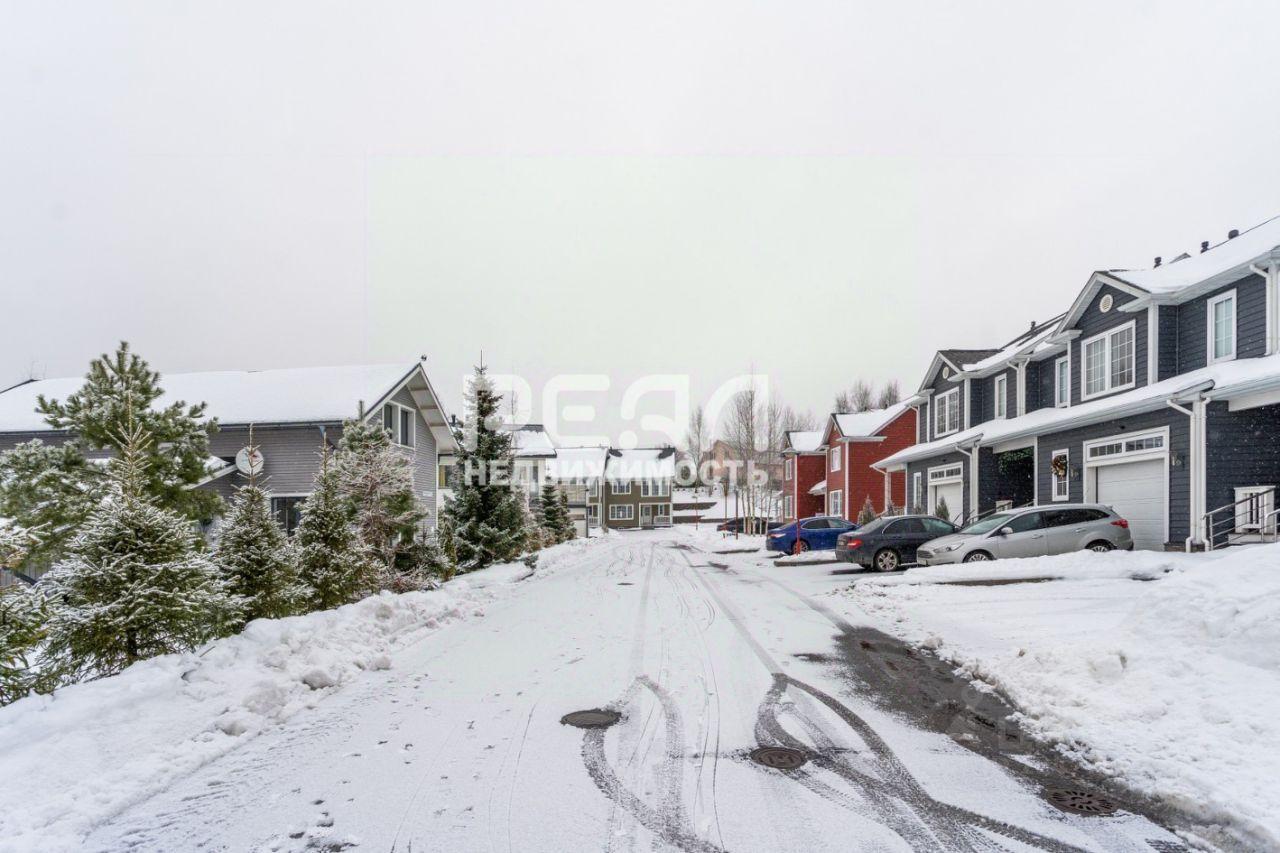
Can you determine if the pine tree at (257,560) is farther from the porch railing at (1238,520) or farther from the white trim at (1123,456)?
the white trim at (1123,456)

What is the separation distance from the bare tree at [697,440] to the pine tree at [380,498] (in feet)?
205

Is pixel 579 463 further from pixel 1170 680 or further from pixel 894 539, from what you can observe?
pixel 1170 680

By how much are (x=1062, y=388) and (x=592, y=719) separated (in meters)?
20.0

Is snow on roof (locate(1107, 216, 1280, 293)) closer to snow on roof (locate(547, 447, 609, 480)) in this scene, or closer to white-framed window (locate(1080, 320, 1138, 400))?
white-framed window (locate(1080, 320, 1138, 400))

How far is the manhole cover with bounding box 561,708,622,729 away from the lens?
554 centimetres

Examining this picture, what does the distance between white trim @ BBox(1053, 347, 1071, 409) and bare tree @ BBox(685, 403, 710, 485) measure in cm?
5435

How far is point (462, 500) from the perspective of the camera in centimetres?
1881

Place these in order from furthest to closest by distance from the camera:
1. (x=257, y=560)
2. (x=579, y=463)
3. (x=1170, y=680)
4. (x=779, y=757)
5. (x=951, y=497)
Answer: (x=579, y=463)
(x=951, y=497)
(x=257, y=560)
(x=1170, y=680)
(x=779, y=757)

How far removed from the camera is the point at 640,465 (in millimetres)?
71938

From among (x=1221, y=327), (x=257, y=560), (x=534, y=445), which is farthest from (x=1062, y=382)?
(x=534, y=445)

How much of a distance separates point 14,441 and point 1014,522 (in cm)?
2991

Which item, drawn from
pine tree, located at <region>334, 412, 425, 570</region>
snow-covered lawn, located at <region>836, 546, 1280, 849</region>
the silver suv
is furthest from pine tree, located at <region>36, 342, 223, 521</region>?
the silver suv

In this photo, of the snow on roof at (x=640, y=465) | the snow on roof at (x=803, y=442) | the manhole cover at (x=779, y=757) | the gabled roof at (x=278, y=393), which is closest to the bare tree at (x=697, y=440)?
the snow on roof at (x=640, y=465)

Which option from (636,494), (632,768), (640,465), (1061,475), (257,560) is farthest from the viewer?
(640,465)
